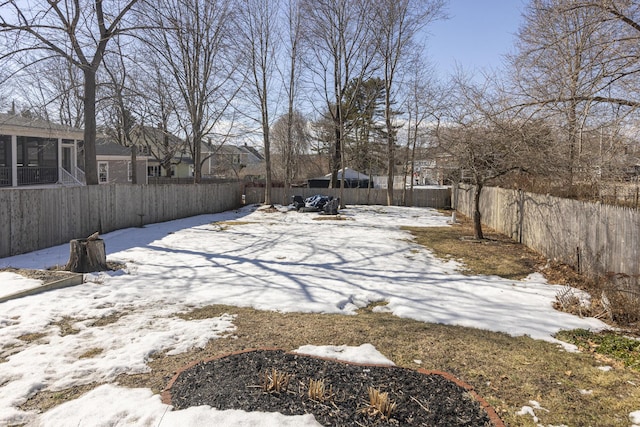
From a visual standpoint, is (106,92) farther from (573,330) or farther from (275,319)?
(573,330)

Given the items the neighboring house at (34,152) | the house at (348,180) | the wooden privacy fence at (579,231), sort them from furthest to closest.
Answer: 1. the house at (348,180)
2. the neighboring house at (34,152)
3. the wooden privacy fence at (579,231)

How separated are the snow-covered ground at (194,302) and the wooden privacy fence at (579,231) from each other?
100 centimetres

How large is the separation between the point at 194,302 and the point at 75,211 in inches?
280

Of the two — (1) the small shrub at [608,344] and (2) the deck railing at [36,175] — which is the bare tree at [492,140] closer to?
(1) the small shrub at [608,344]

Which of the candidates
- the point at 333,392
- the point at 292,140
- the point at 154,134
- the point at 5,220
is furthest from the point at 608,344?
the point at 292,140

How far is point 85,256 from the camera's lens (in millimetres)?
7566

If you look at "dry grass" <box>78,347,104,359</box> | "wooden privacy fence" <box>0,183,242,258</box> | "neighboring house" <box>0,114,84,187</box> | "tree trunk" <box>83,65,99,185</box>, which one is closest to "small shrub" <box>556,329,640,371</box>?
"dry grass" <box>78,347,104,359</box>

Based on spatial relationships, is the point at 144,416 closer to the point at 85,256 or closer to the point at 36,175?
the point at 85,256

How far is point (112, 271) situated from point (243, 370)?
17.0 ft

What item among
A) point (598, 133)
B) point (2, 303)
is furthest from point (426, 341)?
point (598, 133)

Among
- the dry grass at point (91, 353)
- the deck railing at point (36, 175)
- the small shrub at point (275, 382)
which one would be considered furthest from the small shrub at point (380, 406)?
the deck railing at point (36, 175)

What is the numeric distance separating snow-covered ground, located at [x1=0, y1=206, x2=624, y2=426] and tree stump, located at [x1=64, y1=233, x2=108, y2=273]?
1.32 ft

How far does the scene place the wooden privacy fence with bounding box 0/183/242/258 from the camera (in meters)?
9.27

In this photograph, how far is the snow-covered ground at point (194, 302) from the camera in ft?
10.7
